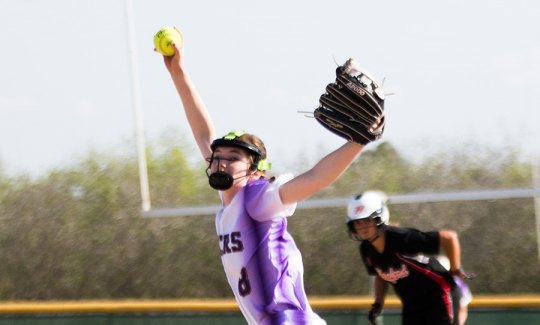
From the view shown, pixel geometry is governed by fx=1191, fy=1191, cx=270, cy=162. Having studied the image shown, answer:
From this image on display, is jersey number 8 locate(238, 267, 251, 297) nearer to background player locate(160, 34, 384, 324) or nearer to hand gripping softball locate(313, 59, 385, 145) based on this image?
background player locate(160, 34, 384, 324)

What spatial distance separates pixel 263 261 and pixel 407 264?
260cm

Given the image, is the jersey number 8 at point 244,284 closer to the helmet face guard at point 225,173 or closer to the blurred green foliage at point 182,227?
the helmet face guard at point 225,173

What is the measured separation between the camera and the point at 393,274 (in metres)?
6.85

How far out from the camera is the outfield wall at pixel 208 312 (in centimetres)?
770

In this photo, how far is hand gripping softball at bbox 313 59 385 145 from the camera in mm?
3881

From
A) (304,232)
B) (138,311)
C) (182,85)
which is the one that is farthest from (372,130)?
(304,232)

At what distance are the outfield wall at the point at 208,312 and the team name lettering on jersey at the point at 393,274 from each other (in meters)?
0.95

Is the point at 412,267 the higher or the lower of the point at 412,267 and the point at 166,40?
the lower

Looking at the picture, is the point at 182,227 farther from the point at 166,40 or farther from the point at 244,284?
the point at 244,284

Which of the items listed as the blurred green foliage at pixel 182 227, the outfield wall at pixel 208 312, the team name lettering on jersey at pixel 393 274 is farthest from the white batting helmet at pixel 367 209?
the blurred green foliage at pixel 182 227

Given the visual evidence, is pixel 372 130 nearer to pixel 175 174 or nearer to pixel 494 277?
pixel 494 277

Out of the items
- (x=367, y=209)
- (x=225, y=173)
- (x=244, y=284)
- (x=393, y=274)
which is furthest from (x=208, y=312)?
(x=225, y=173)

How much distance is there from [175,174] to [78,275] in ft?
6.36

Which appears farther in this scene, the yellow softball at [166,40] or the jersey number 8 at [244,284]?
the yellow softball at [166,40]
